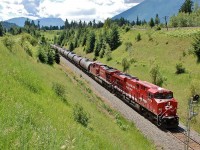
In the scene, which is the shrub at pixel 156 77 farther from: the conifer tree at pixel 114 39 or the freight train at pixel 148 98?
the conifer tree at pixel 114 39

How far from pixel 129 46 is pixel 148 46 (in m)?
6.34

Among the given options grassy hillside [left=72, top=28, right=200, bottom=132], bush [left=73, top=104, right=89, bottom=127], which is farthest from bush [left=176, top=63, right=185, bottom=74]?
bush [left=73, top=104, right=89, bottom=127]

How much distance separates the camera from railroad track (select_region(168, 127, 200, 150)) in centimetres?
2647

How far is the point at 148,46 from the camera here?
8131cm

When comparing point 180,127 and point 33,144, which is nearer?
point 33,144

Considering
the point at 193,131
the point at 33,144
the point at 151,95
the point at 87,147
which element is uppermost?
the point at 33,144

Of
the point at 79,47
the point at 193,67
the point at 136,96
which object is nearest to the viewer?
the point at 136,96

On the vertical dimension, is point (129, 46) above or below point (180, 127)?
above

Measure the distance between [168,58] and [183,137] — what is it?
37782 millimetres

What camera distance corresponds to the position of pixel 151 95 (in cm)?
3297

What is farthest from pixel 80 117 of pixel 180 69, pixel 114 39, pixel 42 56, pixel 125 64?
pixel 114 39

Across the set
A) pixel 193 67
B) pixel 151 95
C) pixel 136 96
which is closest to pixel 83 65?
pixel 193 67

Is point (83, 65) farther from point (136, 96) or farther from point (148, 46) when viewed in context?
point (136, 96)

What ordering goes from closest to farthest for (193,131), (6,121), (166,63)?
(6,121), (193,131), (166,63)
